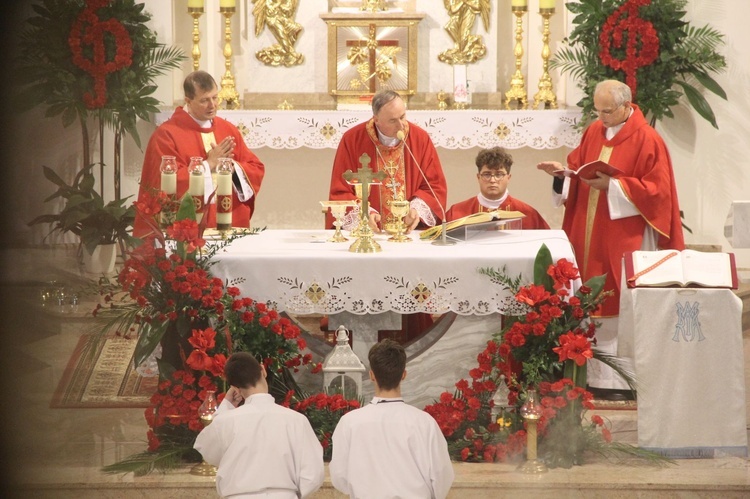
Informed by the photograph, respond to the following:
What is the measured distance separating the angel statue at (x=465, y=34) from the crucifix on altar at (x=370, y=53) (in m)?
0.29

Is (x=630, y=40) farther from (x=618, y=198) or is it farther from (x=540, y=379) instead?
(x=540, y=379)

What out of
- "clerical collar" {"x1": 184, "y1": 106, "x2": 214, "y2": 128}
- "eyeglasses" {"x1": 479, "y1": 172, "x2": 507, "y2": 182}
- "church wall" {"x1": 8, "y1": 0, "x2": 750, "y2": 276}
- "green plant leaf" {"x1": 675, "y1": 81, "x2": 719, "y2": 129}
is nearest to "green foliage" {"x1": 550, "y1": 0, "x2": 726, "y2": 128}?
"green plant leaf" {"x1": 675, "y1": 81, "x2": 719, "y2": 129}

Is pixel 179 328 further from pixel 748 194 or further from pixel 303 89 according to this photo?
pixel 748 194

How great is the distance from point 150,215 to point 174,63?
137 inches

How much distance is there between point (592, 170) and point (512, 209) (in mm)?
568

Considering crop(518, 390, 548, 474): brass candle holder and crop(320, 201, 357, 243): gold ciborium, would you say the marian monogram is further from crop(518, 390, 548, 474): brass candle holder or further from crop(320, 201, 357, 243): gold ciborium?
crop(320, 201, 357, 243): gold ciborium

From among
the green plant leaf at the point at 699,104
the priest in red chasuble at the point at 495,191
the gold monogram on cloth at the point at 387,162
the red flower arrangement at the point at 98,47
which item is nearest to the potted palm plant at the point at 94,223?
the red flower arrangement at the point at 98,47

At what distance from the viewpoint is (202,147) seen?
6840 mm

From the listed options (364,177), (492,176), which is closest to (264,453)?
(364,177)

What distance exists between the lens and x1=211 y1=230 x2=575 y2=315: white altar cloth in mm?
5164

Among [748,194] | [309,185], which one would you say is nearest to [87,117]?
[309,185]

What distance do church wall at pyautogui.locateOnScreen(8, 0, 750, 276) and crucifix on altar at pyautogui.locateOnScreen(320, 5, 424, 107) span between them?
179 mm

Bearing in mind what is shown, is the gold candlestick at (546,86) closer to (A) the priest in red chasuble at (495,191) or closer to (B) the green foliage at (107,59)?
(A) the priest in red chasuble at (495,191)

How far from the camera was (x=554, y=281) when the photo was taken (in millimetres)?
5062
